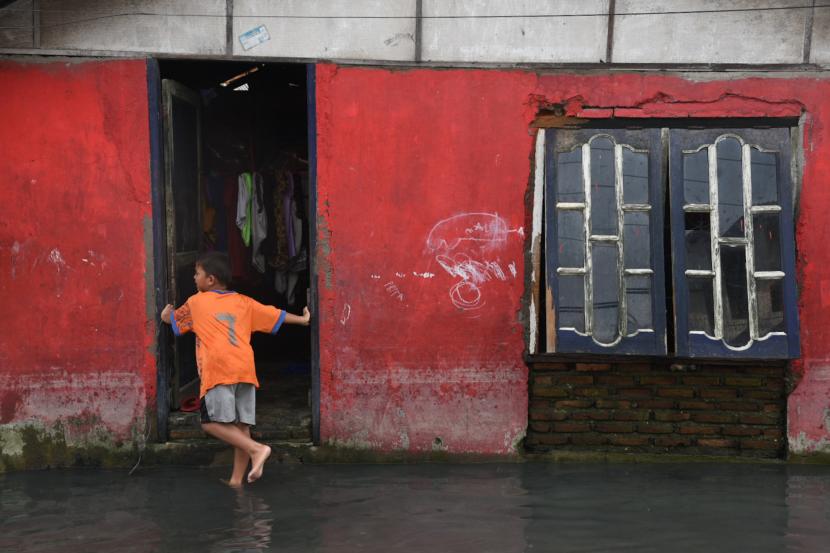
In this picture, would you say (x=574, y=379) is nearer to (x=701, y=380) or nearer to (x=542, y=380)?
(x=542, y=380)

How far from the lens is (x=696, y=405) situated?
6008mm

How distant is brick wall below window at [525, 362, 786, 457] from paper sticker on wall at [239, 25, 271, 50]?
9.44 feet

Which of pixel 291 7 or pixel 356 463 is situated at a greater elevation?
pixel 291 7

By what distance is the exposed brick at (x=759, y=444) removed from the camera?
6008mm

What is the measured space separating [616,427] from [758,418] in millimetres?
974

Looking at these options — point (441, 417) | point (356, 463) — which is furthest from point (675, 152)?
point (356, 463)

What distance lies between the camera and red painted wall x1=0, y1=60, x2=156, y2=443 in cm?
577

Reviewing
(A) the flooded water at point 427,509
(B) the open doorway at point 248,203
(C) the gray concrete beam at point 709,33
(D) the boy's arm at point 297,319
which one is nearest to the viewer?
(A) the flooded water at point 427,509

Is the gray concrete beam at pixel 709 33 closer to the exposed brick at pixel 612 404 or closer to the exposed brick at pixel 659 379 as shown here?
the exposed brick at pixel 659 379

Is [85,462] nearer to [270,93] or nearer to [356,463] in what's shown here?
[356,463]

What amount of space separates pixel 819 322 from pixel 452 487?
2.74 metres

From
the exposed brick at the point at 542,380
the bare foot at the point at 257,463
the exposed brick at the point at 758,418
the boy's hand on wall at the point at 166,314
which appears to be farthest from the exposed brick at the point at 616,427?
the boy's hand on wall at the point at 166,314

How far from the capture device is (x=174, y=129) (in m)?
6.11

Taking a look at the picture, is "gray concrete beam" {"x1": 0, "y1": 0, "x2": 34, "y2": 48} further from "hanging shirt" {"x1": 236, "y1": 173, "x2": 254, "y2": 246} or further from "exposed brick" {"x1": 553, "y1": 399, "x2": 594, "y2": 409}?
"exposed brick" {"x1": 553, "y1": 399, "x2": 594, "y2": 409}
